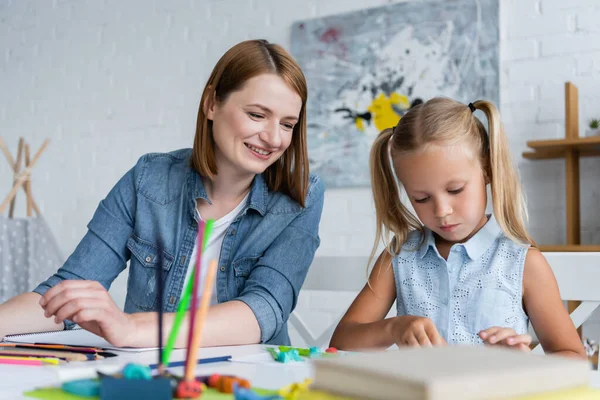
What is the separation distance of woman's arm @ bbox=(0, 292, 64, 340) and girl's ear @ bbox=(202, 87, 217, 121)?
0.47 metres

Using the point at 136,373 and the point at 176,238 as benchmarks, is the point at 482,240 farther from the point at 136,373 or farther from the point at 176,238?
the point at 136,373

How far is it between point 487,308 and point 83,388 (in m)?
0.80

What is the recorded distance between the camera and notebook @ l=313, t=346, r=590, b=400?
0.36 meters

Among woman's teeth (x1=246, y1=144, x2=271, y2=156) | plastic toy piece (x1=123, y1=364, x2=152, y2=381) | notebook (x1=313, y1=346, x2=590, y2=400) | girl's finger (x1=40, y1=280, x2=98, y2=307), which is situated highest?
woman's teeth (x1=246, y1=144, x2=271, y2=156)

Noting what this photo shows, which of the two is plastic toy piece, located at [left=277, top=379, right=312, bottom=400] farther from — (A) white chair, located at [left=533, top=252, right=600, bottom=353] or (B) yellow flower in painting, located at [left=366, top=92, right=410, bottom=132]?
(B) yellow flower in painting, located at [left=366, top=92, right=410, bottom=132]

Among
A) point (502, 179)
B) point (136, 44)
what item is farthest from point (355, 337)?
point (136, 44)

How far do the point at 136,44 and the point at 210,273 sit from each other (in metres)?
3.44

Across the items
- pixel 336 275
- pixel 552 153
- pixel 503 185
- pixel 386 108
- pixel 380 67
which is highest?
pixel 380 67

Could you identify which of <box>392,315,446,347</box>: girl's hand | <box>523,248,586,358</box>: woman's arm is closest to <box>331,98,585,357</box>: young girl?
<box>523,248,586,358</box>: woman's arm

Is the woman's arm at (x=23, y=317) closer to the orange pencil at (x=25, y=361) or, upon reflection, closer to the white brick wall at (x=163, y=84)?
the orange pencil at (x=25, y=361)

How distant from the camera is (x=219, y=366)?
2.46 feet

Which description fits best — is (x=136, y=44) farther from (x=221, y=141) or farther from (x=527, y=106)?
(x=221, y=141)

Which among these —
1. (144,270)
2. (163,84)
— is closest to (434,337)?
(144,270)

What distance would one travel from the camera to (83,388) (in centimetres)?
52
